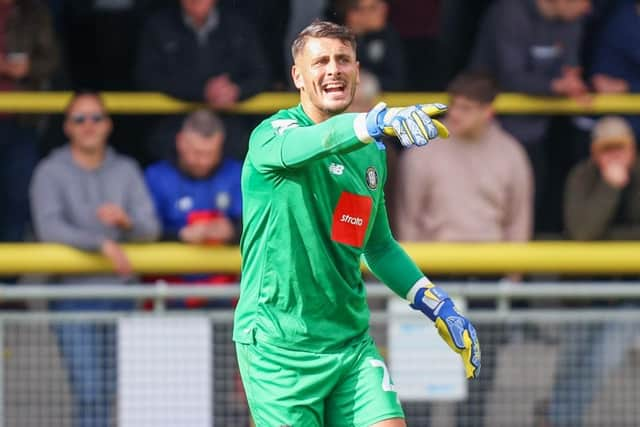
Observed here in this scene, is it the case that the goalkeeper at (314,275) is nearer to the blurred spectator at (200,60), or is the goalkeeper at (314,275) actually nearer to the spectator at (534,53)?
the blurred spectator at (200,60)

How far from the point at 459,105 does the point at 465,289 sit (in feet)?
3.65

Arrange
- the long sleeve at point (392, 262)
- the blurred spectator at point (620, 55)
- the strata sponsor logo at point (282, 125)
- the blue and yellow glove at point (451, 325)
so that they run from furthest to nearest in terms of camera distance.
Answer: the blurred spectator at point (620, 55), the long sleeve at point (392, 262), the blue and yellow glove at point (451, 325), the strata sponsor logo at point (282, 125)

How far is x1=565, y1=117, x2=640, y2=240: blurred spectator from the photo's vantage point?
802 cm

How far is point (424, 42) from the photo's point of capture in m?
8.81

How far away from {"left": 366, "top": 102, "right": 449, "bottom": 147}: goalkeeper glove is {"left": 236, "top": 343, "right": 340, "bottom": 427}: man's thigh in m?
0.98

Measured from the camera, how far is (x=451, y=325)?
5207 millimetres

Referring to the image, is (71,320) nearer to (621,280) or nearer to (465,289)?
(465,289)

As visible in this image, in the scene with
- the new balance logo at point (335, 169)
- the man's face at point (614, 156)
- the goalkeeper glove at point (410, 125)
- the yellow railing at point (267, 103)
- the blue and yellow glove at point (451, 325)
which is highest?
the yellow railing at point (267, 103)

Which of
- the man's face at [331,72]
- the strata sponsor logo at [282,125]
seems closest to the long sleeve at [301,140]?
the strata sponsor logo at [282,125]

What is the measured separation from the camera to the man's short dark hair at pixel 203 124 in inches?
305

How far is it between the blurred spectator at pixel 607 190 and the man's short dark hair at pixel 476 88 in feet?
2.09

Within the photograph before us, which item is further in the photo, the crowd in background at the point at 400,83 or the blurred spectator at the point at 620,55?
the blurred spectator at the point at 620,55

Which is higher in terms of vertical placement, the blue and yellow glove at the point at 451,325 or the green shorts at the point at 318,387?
the blue and yellow glove at the point at 451,325

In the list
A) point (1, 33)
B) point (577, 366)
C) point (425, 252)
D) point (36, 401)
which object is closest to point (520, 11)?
point (425, 252)
